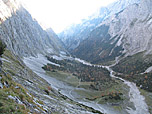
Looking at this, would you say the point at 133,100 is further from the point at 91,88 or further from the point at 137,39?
the point at 137,39

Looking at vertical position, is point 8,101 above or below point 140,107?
below

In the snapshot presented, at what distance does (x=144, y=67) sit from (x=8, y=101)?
12779 cm

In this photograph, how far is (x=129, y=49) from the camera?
19200 cm

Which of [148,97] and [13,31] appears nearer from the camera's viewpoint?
[148,97]

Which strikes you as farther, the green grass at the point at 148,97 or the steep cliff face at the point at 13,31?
the steep cliff face at the point at 13,31

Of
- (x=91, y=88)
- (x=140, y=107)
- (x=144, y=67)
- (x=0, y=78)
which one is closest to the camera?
(x=0, y=78)

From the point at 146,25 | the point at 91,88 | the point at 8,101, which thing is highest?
the point at 146,25

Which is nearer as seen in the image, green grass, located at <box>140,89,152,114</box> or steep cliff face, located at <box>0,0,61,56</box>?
green grass, located at <box>140,89,152,114</box>

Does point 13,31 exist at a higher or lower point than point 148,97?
higher

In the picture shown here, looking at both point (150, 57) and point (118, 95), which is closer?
point (118, 95)

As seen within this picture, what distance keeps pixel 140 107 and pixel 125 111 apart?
9.63 metres

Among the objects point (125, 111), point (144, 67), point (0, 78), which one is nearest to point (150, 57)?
point (144, 67)

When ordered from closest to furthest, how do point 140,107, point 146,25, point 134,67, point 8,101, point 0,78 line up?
1. point 8,101
2. point 0,78
3. point 140,107
4. point 134,67
5. point 146,25

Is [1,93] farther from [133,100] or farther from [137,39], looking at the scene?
[137,39]
